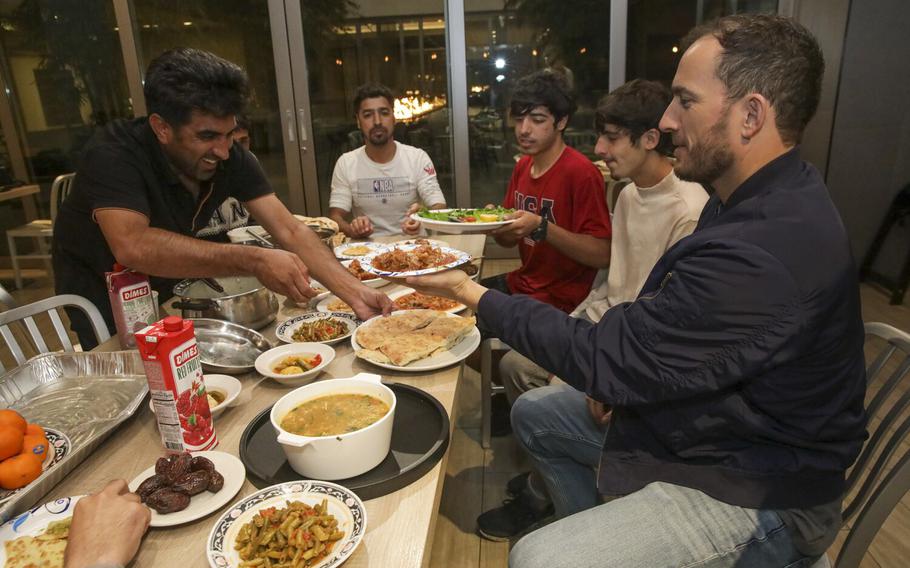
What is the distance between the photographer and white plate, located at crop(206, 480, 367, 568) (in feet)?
2.64

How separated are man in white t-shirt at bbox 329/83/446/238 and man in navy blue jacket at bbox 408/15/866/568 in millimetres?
2329

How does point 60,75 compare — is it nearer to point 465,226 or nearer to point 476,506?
point 465,226

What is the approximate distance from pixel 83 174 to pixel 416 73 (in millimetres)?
3960

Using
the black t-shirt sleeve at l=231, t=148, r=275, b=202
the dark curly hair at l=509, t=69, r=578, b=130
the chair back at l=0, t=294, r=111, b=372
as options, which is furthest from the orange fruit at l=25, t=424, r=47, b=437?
the dark curly hair at l=509, t=69, r=578, b=130

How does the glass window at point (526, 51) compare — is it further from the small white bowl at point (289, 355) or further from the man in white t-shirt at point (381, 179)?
the small white bowl at point (289, 355)

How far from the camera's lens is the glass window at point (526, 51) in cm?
500

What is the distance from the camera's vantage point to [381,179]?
349cm

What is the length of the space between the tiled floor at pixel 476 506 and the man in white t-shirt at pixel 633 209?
0.26ft

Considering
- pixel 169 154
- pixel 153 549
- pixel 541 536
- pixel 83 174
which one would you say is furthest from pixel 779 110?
pixel 83 174

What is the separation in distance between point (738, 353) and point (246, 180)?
174 centimetres

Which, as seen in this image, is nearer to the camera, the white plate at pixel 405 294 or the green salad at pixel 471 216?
the white plate at pixel 405 294

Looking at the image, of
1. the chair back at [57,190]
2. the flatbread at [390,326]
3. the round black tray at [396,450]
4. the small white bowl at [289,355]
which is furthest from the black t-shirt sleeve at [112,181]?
the chair back at [57,190]

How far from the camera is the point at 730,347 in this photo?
3.52 ft

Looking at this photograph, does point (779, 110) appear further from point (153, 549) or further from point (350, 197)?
point (350, 197)
